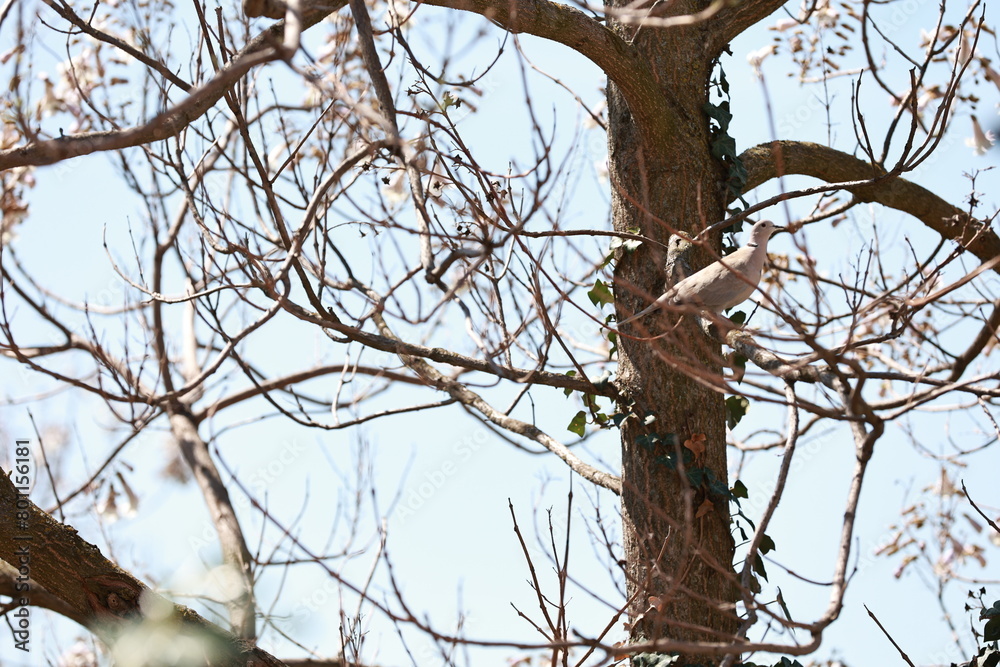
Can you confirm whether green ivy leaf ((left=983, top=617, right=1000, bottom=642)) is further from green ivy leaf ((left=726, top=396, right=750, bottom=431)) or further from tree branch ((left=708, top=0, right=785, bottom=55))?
tree branch ((left=708, top=0, right=785, bottom=55))

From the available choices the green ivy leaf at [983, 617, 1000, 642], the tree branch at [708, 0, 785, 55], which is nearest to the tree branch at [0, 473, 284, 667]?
the green ivy leaf at [983, 617, 1000, 642]

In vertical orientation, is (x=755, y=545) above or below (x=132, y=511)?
below

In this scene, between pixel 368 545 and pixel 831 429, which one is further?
pixel 831 429

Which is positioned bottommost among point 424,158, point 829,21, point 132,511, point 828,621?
point 828,621

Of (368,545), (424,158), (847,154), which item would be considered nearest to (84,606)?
(368,545)

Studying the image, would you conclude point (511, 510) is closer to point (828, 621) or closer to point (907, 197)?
point (828, 621)

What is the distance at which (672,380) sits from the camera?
10.7ft

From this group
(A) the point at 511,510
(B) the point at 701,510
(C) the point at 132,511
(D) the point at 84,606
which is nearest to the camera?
(A) the point at 511,510

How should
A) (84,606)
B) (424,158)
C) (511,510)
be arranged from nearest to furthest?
(511,510), (84,606), (424,158)

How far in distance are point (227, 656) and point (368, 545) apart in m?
1.63

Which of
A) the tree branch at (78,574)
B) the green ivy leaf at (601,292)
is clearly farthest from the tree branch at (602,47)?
the tree branch at (78,574)

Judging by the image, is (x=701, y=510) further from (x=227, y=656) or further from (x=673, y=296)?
(x=227, y=656)

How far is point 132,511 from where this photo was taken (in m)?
4.70

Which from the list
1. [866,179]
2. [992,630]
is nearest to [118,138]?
[866,179]
